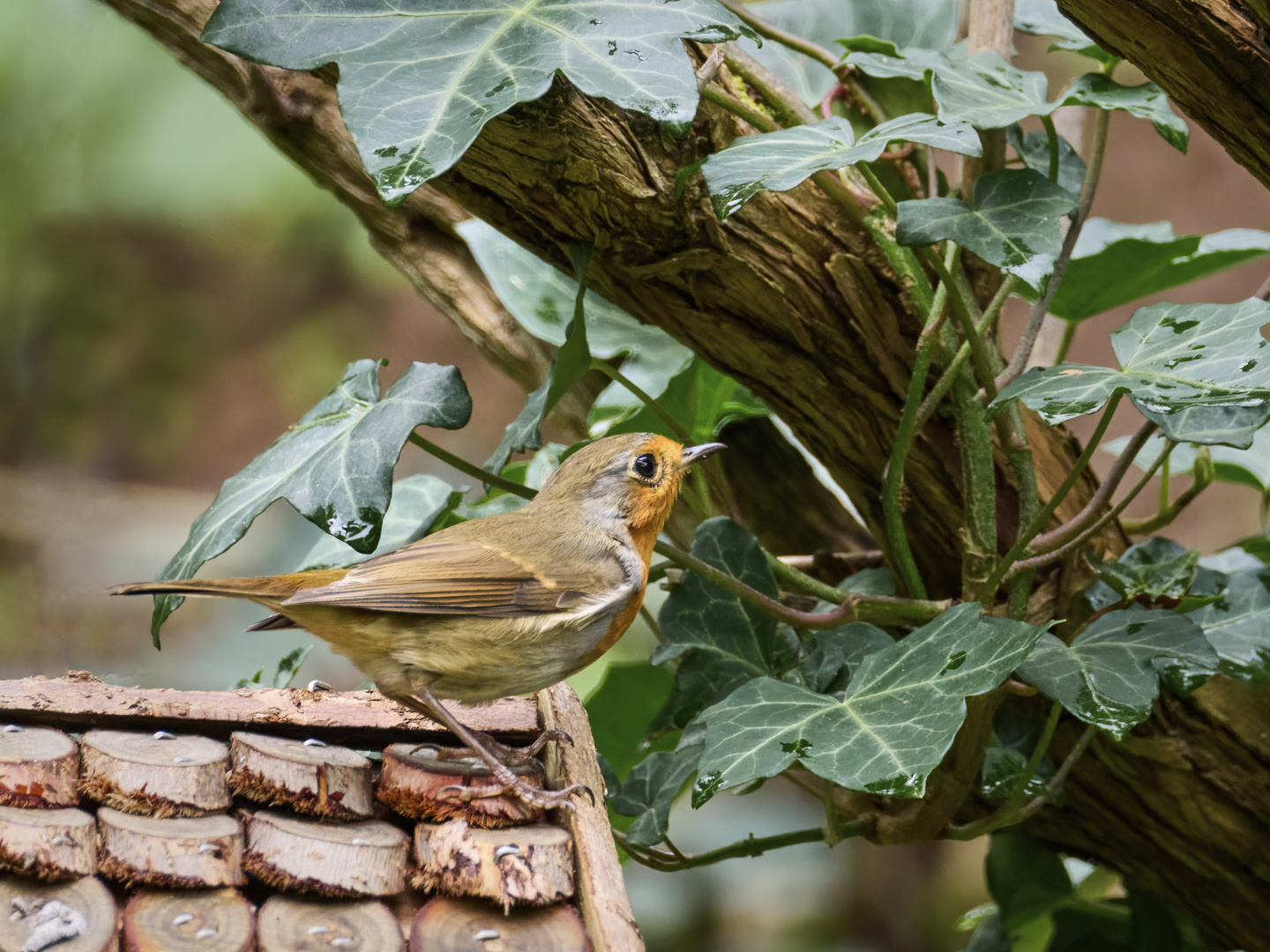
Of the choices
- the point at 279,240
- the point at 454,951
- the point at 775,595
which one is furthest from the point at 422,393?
the point at 279,240

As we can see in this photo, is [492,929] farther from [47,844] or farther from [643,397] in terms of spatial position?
[643,397]

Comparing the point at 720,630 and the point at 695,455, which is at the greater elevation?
the point at 695,455

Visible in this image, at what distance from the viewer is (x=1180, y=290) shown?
5.11 m

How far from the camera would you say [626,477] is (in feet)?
6.11

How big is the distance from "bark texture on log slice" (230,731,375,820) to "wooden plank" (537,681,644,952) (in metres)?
0.27

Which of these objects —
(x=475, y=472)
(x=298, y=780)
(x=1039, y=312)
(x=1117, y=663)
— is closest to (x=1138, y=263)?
(x=1039, y=312)

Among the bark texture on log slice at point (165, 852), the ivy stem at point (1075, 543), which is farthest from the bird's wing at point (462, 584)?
the ivy stem at point (1075, 543)

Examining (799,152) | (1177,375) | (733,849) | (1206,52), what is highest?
(1206,52)

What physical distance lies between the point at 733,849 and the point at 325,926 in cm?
97

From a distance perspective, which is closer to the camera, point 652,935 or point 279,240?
point 652,935

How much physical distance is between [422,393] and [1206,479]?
1598mm

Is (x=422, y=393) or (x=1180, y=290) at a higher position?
(x=422, y=393)

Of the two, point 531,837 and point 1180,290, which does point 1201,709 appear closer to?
point 531,837

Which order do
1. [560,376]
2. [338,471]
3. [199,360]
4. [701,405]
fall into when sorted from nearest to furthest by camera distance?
[338,471] → [560,376] → [701,405] → [199,360]
